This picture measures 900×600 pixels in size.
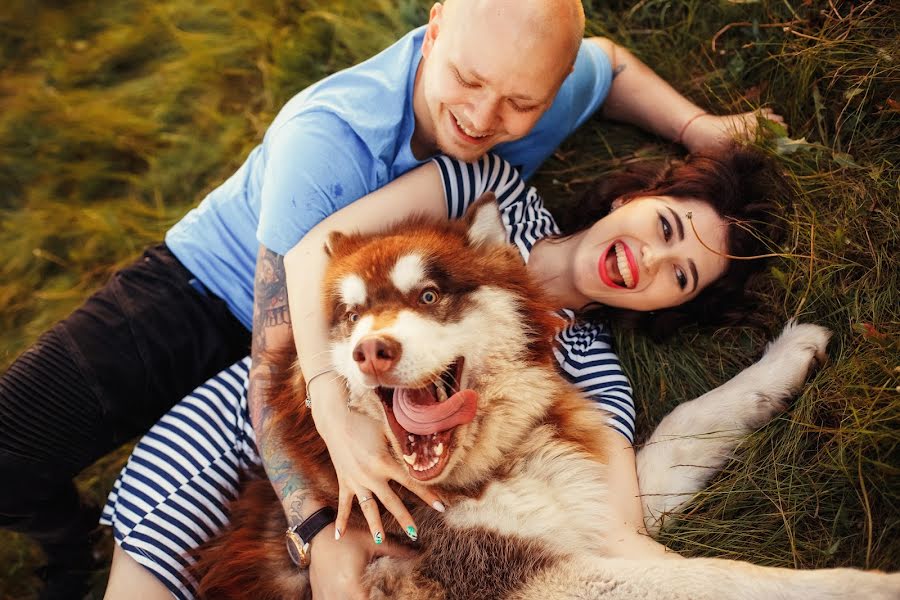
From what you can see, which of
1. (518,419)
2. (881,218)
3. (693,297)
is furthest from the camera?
(693,297)

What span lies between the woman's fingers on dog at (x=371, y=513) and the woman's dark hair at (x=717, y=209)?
A: 1695 mm

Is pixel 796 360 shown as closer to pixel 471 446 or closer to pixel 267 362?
pixel 471 446

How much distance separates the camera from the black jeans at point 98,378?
312 cm

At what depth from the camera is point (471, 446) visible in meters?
2.61

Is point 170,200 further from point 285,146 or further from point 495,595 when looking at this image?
point 495,595

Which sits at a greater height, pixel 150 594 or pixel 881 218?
pixel 881 218

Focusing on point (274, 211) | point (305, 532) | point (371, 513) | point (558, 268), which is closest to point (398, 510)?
point (371, 513)

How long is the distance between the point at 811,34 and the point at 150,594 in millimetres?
4497

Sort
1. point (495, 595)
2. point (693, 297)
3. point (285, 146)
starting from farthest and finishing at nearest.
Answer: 1. point (693, 297)
2. point (285, 146)
3. point (495, 595)

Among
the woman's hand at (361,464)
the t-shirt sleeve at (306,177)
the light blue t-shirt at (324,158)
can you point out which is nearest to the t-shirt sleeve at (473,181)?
the light blue t-shirt at (324,158)

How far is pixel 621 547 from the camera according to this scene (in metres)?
2.70

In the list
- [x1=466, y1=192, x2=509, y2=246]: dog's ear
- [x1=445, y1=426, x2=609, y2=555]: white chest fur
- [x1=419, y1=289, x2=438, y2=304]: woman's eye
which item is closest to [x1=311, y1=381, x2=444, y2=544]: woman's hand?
[x1=445, y1=426, x2=609, y2=555]: white chest fur

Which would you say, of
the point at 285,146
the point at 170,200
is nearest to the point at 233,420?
the point at 285,146

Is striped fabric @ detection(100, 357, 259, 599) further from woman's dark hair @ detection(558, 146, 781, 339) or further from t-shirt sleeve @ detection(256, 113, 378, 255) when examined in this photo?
woman's dark hair @ detection(558, 146, 781, 339)
